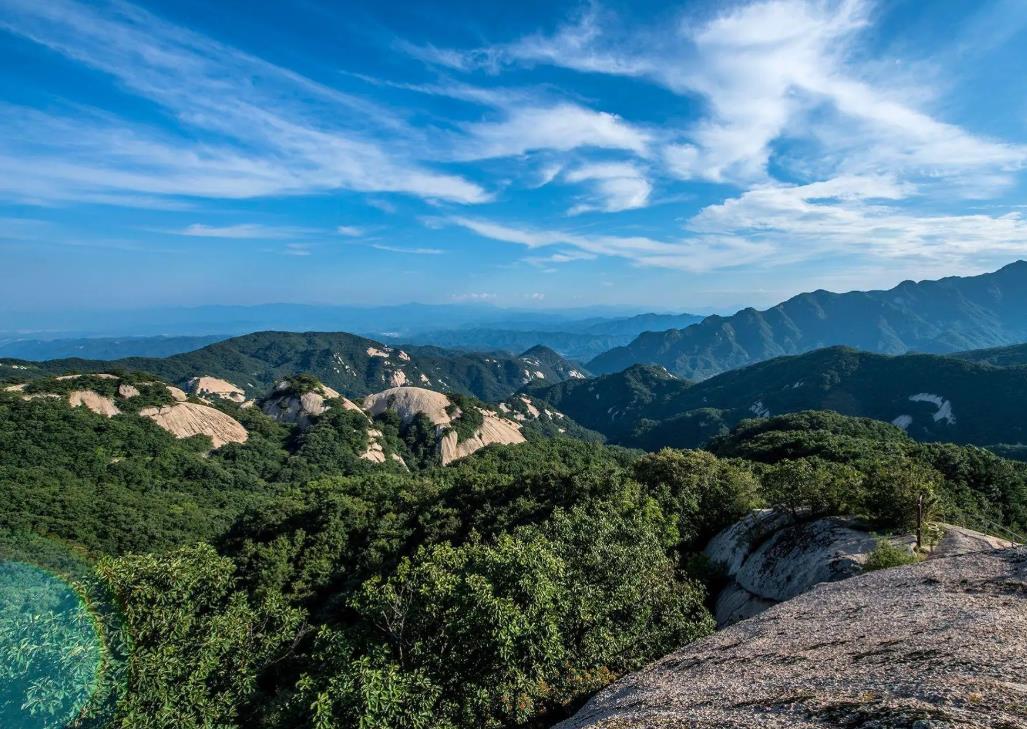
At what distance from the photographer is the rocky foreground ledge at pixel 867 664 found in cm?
1058

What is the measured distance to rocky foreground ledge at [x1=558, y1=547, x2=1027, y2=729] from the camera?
10.6 metres

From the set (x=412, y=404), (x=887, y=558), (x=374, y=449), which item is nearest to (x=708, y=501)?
(x=887, y=558)

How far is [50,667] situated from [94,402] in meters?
100

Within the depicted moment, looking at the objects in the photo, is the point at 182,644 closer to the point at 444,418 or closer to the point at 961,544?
the point at 961,544

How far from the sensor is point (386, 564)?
4369 cm

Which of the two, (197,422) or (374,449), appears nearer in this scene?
(197,422)

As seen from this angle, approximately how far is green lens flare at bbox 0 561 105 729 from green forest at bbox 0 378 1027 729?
0.15 m

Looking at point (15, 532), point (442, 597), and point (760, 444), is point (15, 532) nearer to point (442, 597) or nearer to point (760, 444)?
point (442, 597)

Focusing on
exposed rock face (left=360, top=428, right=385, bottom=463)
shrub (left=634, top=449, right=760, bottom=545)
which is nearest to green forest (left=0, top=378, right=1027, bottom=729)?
shrub (left=634, top=449, right=760, bottom=545)

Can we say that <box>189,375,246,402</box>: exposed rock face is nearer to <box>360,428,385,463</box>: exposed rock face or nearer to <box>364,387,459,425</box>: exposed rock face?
<box>364,387,459,425</box>: exposed rock face

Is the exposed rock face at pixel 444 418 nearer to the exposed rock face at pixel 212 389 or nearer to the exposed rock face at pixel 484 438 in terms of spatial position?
the exposed rock face at pixel 484 438

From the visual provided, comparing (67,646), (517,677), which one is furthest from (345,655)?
(67,646)

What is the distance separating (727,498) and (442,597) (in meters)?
33.4

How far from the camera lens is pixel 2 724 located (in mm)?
13070
